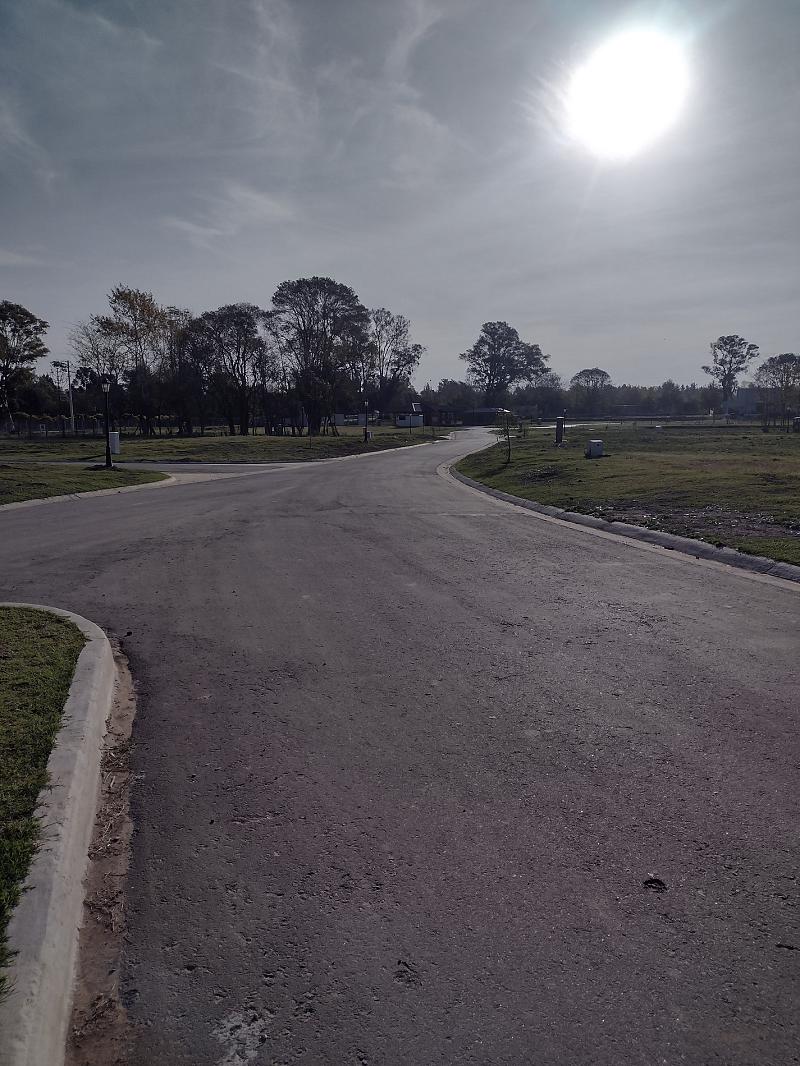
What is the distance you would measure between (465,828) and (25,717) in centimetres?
267

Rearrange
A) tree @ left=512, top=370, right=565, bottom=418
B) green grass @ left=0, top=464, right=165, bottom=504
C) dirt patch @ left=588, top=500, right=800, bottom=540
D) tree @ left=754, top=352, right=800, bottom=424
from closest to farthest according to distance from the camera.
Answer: dirt patch @ left=588, top=500, right=800, bottom=540 < green grass @ left=0, top=464, right=165, bottom=504 < tree @ left=754, top=352, right=800, bottom=424 < tree @ left=512, top=370, right=565, bottom=418

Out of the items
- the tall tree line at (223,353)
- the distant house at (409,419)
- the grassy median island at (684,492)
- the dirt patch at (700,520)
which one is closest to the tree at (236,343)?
the tall tree line at (223,353)

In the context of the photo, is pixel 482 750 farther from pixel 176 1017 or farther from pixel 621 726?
pixel 176 1017

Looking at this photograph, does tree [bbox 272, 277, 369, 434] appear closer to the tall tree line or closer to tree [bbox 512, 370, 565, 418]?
the tall tree line

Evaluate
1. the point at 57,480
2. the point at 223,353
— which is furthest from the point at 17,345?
the point at 57,480

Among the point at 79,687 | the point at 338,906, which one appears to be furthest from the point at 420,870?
the point at 79,687

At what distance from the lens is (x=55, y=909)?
2.61m

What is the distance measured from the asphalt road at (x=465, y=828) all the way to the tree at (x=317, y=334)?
181 ft

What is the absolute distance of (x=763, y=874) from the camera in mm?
2828

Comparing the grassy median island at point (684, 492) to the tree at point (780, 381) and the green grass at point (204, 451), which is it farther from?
the tree at point (780, 381)

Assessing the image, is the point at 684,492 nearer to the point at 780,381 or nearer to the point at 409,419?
the point at 780,381

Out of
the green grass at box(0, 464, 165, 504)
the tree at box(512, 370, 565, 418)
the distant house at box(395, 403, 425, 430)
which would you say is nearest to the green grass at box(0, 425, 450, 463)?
the green grass at box(0, 464, 165, 504)

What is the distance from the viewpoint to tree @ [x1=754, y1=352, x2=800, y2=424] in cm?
5768

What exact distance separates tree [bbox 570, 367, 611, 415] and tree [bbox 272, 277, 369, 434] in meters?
52.9
